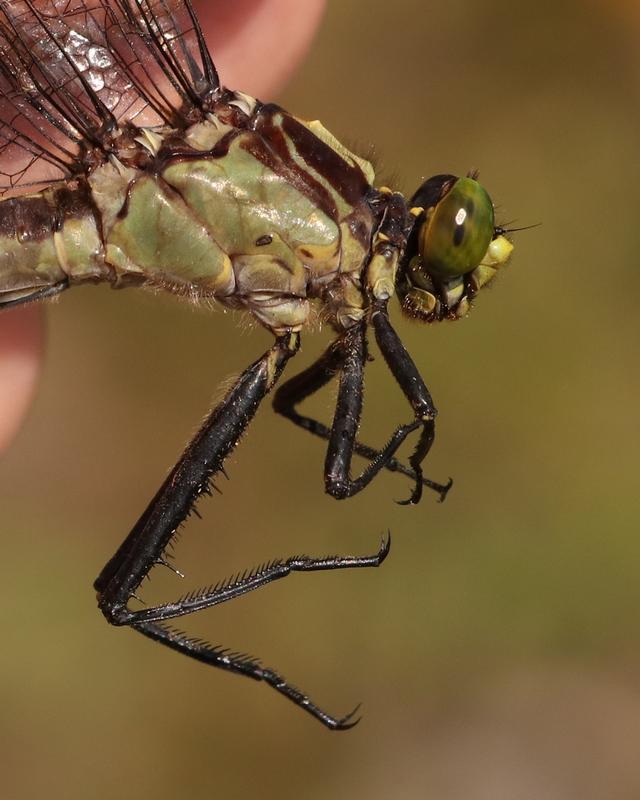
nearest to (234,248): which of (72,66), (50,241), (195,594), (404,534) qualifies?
(50,241)

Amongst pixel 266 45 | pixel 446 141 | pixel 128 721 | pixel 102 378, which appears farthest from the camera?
pixel 446 141

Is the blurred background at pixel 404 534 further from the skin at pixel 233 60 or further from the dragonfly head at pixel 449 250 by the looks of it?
the dragonfly head at pixel 449 250

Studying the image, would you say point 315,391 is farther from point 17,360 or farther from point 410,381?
point 17,360

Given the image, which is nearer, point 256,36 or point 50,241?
point 50,241

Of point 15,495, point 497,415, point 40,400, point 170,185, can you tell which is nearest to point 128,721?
point 15,495

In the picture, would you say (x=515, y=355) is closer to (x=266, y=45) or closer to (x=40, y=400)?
(x=266, y=45)

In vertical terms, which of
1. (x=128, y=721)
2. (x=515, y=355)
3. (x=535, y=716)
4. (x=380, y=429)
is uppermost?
(x=515, y=355)

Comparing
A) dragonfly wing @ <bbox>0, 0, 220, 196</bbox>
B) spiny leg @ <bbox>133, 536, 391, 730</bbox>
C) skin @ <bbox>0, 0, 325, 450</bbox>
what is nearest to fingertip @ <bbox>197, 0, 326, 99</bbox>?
skin @ <bbox>0, 0, 325, 450</bbox>

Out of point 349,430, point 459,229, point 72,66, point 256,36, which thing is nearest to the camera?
point 459,229
